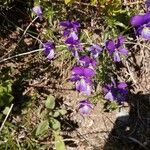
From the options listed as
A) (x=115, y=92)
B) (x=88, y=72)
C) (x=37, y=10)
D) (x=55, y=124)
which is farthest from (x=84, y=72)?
(x=37, y=10)

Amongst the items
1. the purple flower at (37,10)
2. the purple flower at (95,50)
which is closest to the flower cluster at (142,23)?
the purple flower at (95,50)

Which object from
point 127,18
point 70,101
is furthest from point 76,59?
point 127,18

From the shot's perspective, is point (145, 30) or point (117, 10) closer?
point (145, 30)

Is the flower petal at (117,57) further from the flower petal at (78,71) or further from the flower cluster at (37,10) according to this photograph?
the flower cluster at (37,10)

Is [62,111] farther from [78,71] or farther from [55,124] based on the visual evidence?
[78,71]

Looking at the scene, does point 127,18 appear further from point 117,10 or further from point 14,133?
point 14,133

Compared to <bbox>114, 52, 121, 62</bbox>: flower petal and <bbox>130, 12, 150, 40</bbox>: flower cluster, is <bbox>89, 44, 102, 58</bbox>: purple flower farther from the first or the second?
<bbox>130, 12, 150, 40</bbox>: flower cluster

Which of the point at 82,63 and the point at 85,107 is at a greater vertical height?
the point at 82,63
